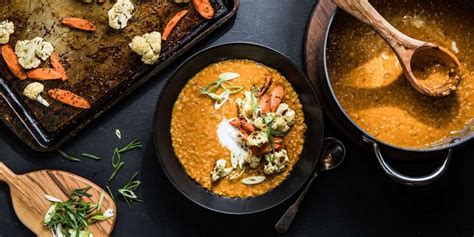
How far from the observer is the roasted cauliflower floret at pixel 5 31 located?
3400 mm

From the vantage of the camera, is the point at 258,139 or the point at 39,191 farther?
the point at 39,191

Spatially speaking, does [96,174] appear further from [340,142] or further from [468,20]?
[468,20]

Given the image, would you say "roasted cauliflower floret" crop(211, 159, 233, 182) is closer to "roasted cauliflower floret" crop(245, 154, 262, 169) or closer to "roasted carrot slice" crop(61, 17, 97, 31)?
"roasted cauliflower floret" crop(245, 154, 262, 169)

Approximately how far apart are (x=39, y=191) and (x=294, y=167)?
4.93ft

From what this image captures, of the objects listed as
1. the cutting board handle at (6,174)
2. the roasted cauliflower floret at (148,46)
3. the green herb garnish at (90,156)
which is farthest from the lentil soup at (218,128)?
the cutting board handle at (6,174)

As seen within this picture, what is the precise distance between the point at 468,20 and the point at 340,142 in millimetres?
987

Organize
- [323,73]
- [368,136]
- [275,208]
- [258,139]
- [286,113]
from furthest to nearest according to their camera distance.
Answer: [275,208], [286,113], [258,139], [323,73], [368,136]

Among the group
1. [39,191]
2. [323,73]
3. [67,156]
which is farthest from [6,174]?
[323,73]

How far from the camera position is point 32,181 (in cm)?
346

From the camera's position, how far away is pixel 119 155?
3518 mm

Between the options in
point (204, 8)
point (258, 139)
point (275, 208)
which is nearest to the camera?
point (258, 139)

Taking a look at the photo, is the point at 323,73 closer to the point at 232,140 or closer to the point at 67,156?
the point at 232,140

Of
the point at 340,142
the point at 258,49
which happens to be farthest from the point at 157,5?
the point at 340,142

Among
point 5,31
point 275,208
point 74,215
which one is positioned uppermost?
point 5,31
